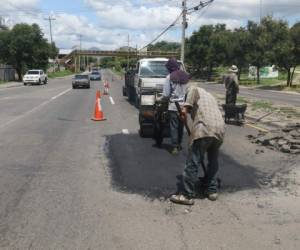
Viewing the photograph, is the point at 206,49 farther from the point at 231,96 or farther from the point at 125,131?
the point at 125,131

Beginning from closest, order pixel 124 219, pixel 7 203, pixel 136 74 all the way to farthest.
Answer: pixel 124 219 < pixel 7 203 < pixel 136 74

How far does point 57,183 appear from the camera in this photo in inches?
302

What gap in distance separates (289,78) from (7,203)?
159 ft

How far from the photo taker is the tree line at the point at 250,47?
158 feet

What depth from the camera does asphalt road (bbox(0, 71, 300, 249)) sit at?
5258mm

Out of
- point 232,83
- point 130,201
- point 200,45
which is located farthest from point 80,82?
point 200,45

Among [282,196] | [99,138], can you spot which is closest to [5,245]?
[282,196]

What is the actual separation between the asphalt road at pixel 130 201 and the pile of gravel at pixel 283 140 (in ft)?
1.24

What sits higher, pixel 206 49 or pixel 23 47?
pixel 206 49

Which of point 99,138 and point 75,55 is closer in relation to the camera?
point 99,138

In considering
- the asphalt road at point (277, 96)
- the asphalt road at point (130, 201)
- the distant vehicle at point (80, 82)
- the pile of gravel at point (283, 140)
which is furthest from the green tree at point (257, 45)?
the asphalt road at point (130, 201)

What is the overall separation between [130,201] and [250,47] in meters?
58.8

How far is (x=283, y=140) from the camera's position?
1165 cm

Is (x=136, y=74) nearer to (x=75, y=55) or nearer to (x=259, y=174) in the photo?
(x=259, y=174)
